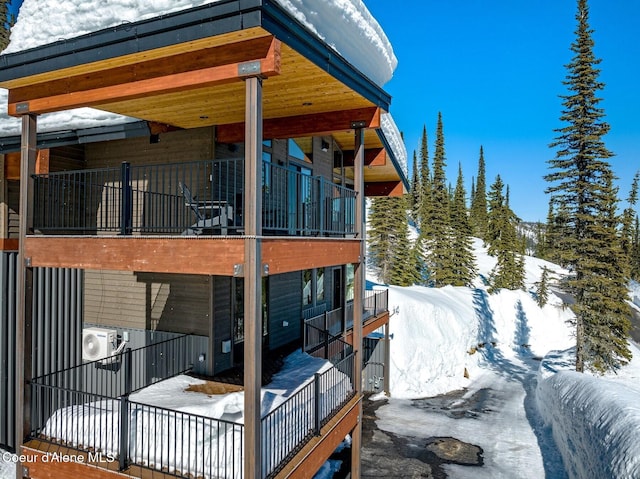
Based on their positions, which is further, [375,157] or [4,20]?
A: [4,20]

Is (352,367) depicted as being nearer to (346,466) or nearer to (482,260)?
(346,466)

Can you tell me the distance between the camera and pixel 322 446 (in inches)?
296

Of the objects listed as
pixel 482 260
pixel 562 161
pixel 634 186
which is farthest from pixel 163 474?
pixel 634 186

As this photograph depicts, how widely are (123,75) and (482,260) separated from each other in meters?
64.2

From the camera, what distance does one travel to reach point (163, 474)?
6035mm

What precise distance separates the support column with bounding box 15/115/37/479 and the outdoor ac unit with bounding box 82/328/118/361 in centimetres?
250

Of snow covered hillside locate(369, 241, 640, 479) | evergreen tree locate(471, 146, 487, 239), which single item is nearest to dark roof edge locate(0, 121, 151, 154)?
snow covered hillside locate(369, 241, 640, 479)

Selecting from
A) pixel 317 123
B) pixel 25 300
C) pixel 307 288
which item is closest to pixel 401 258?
pixel 307 288

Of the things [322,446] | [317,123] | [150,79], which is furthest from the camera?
[317,123]

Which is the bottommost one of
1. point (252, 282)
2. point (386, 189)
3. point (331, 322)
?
point (331, 322)

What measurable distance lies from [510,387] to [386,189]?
42.3ft

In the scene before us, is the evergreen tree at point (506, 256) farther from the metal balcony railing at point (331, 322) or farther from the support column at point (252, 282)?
the support column at point (252, 282)

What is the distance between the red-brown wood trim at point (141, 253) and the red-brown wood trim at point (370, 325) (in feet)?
29.9

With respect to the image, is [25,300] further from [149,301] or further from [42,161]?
[42,161]
